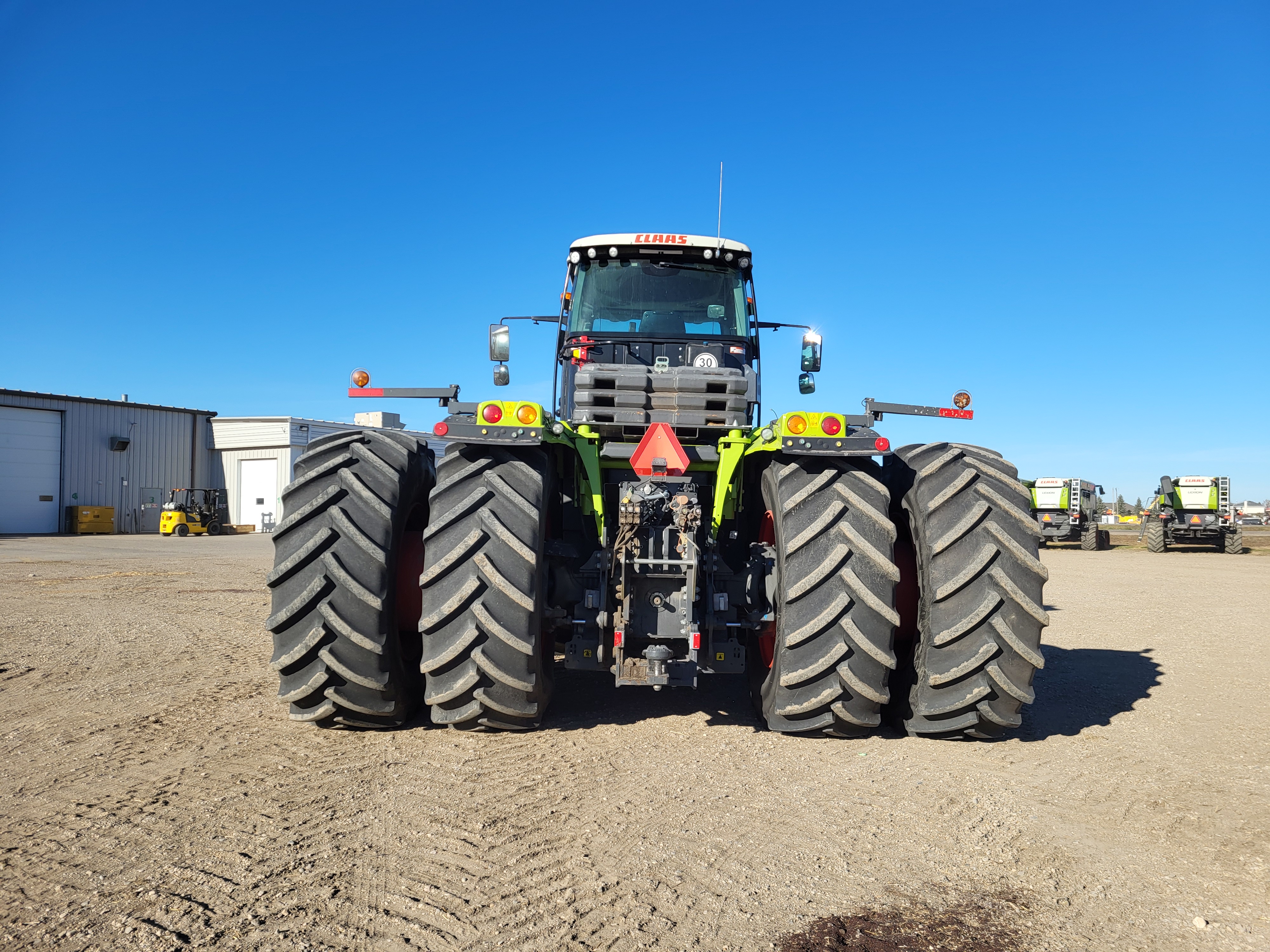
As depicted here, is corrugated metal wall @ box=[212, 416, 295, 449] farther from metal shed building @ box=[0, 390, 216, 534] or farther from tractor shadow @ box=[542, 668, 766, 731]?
tractor shadow @ box=[542, 668, 766, 731]

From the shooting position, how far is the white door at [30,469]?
1406 inches

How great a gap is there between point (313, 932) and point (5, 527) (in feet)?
140

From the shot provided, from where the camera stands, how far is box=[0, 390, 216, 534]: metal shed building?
36.1m

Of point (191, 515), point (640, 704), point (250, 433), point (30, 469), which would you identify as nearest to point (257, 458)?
point (250, 433)

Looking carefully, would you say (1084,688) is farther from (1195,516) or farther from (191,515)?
(191,515)

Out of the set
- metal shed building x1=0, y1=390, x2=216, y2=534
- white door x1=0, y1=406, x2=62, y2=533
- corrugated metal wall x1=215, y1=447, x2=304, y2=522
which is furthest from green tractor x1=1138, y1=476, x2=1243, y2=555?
white door x1=0, y1=406, x2=62, y2=533

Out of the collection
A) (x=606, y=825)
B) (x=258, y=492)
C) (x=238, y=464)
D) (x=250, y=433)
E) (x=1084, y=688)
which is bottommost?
(x=1084, y=688)

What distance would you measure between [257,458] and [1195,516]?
137 feet

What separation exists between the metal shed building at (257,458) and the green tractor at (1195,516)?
31.3 meters

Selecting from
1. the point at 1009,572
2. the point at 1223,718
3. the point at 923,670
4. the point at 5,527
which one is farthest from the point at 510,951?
the point at 5,527

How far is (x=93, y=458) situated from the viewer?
38844 millimetres

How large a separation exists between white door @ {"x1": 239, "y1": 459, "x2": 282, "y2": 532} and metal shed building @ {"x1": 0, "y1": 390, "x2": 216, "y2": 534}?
2.83m

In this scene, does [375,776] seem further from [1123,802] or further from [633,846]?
[1123,802]

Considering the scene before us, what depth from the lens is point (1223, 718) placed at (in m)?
5.90
